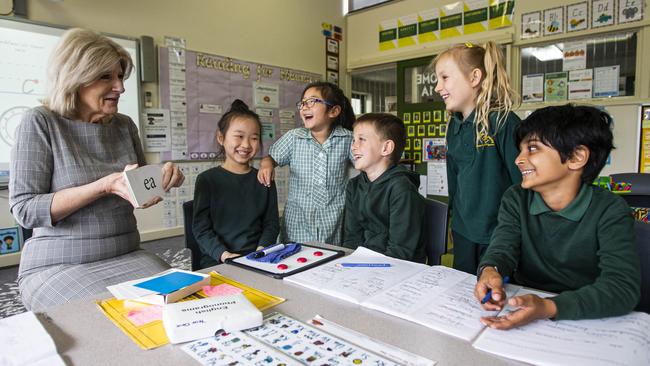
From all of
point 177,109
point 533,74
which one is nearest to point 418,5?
point 533,74

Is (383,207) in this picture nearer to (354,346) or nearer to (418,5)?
(354,346)

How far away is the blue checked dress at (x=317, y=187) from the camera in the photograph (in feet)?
5.79

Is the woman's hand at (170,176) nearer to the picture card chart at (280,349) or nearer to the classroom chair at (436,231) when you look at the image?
the picture card chart at (280,349)

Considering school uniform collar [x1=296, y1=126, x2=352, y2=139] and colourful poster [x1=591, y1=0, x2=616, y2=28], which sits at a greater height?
colourful poster [x1=591, y1=0, x2=616, y2=28]

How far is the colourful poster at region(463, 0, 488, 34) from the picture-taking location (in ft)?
12.9

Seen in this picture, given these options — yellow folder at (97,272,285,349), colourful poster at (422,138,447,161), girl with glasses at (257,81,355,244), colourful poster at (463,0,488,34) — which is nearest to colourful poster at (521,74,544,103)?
colourful poster at (463,0,488,34)

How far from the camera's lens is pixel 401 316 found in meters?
0.76

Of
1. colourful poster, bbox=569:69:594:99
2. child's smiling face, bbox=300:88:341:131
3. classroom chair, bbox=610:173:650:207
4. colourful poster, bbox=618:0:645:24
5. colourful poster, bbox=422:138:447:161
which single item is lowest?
classroom chair, bbox=610:173:650:207

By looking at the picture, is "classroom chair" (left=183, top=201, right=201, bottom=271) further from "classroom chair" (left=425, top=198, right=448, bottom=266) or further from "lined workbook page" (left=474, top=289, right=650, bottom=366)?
"lined workbook page" (left=474, top=289, right=650, bottom=366)

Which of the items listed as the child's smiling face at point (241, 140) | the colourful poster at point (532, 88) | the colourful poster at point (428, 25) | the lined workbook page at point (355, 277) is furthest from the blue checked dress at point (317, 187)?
the colourful poster at point (428, 25)

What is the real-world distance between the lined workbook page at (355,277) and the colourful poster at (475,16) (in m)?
3.61

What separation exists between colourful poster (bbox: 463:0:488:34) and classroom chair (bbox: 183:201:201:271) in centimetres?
350

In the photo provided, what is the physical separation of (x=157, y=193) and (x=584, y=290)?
1.00 metres

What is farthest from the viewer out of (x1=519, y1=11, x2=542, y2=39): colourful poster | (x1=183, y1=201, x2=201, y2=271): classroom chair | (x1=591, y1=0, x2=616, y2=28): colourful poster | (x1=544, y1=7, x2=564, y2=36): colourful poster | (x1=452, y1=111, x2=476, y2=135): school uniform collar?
(x1=519, y1=11, x2=542, y2=39): colourful poster
